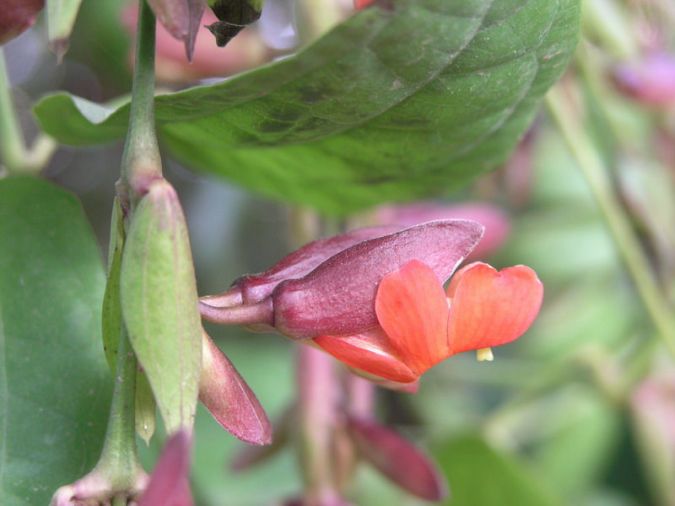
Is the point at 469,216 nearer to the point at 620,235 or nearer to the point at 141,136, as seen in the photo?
the point at 620,235

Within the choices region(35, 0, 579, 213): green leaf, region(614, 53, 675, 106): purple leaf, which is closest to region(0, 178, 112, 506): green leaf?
region(35, 0, 579, 213): green leaf

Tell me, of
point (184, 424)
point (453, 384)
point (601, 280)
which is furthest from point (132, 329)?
point (601, 280)

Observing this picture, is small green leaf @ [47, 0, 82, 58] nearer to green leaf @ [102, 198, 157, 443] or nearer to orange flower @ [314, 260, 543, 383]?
green leaf @ [102, 198, 157, 443]

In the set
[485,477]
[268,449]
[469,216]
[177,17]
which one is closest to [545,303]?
[469,216]

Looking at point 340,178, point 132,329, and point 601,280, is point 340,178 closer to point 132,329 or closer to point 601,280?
point 132,329

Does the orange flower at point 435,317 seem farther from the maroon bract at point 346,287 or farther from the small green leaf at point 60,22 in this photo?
the small green leaf at point 60,22
